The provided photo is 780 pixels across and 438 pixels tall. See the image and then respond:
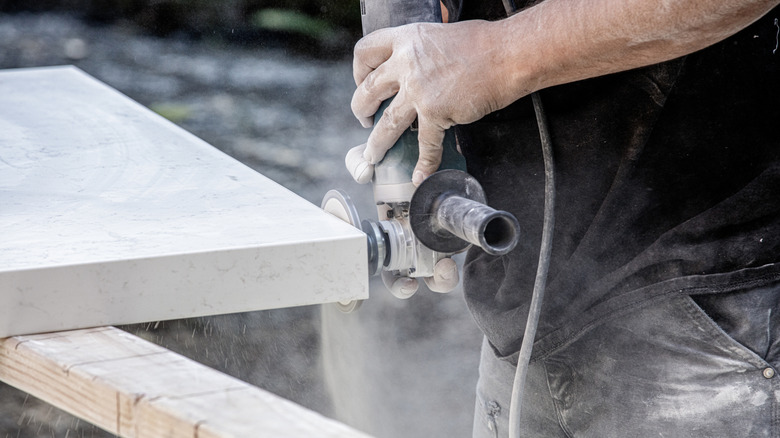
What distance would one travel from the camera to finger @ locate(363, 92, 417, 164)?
3.20 ft

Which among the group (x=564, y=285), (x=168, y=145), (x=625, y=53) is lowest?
(x=564, y=285)

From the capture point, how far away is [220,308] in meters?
0.81

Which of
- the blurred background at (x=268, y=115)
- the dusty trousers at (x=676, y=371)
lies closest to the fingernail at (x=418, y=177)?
the dusty trousers at (x=676, y=371)

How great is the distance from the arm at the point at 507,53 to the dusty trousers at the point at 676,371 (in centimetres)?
32

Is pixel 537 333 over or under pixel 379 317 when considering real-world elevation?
over

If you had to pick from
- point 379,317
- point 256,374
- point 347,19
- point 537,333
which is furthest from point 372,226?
point 347,19

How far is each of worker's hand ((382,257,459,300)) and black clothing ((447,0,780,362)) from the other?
0.25 ft

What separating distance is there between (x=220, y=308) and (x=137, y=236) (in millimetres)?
140

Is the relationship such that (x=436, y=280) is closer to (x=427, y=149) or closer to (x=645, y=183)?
(x=427, y=149)

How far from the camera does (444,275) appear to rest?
1.06m

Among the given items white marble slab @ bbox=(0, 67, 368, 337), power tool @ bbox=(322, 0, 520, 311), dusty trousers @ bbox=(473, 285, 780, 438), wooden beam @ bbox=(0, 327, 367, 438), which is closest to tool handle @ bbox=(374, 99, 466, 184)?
power tool @ bbox=(322, 0, 520, 311)

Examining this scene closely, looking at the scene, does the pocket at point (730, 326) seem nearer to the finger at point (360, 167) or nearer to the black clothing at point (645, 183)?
the black clothing at point (645, 183)

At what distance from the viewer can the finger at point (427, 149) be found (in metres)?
0.96

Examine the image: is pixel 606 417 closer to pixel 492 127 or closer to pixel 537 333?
pixel 537 333
